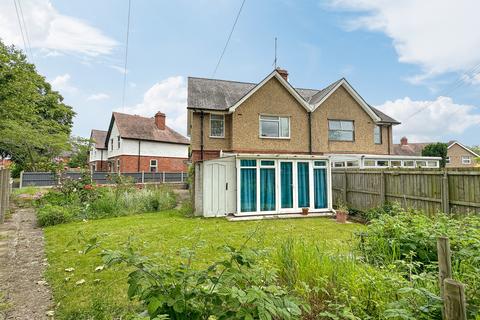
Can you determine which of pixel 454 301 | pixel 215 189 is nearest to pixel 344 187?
pixel 215 189

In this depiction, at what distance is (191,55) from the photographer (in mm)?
14070

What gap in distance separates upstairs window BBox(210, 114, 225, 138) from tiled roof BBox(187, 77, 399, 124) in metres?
0.62

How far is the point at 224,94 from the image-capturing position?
17562 millimetres

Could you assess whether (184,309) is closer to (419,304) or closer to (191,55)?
(419,304)

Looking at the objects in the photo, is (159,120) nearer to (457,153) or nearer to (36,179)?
(36,179)

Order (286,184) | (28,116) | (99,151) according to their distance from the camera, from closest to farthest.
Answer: (286,184)
(28,116)
(99,151)

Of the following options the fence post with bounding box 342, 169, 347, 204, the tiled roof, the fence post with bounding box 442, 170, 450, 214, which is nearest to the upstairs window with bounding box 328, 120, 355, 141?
the tiled roof

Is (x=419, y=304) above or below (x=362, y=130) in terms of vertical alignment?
below

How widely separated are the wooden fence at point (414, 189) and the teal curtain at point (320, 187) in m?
1.14

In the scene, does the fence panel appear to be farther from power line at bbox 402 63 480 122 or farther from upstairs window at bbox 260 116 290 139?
power line at bbox 402 63 480 122

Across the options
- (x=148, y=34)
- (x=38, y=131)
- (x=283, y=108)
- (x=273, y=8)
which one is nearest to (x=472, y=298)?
(x=273, y=8)

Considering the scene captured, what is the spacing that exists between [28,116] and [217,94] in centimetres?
1015

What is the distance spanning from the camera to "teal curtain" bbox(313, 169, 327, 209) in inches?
456

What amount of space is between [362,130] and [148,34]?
14715 millimetres
